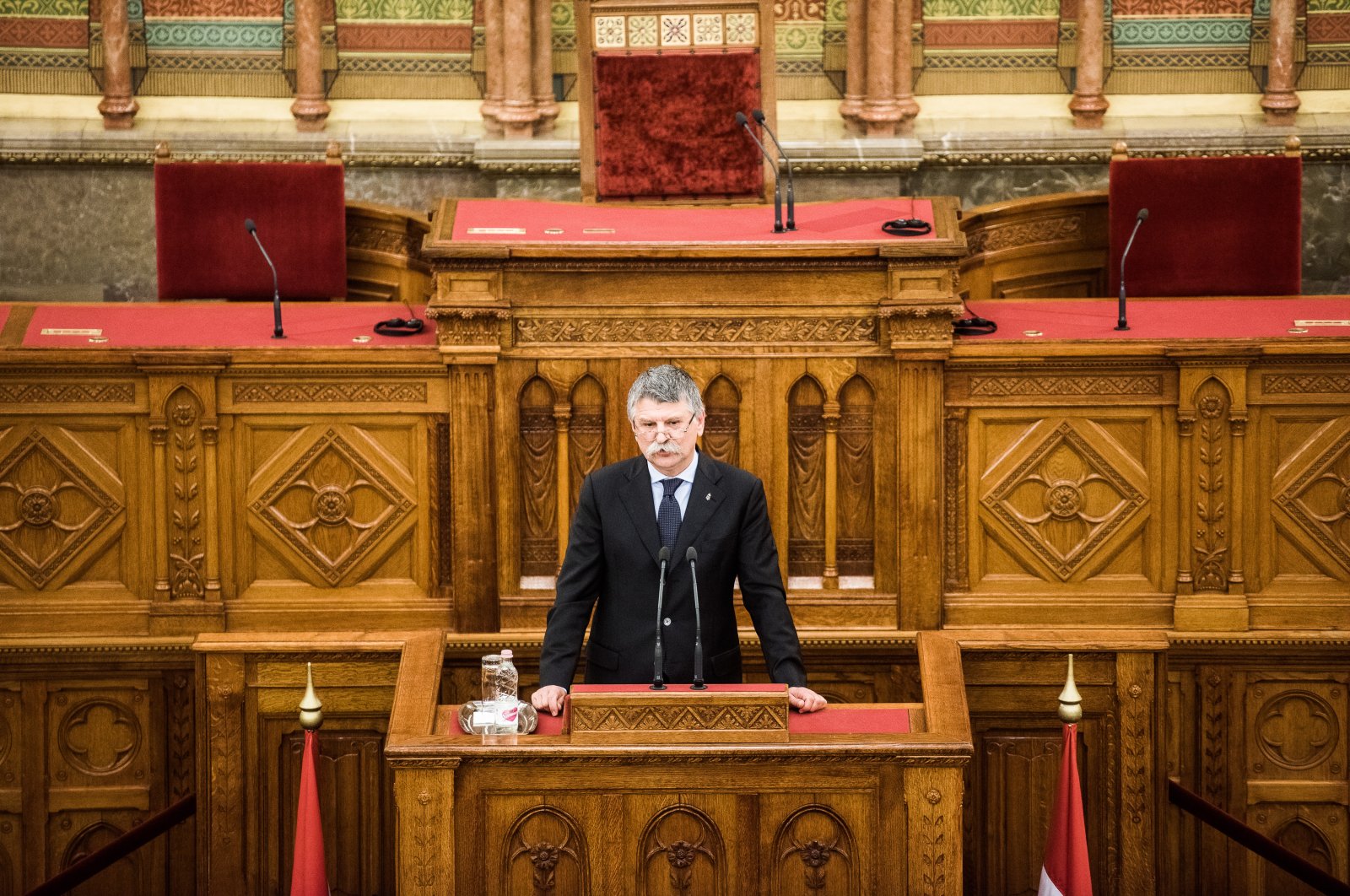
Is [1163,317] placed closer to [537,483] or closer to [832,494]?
[832,494]

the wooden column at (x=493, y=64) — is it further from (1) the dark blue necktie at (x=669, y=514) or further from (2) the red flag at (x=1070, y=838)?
(2) the red flag at (x=1070, y=838)

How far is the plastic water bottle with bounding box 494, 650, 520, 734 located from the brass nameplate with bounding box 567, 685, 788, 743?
154 millimetres

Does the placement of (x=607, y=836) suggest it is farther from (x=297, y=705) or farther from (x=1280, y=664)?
(x=1280, y=664)

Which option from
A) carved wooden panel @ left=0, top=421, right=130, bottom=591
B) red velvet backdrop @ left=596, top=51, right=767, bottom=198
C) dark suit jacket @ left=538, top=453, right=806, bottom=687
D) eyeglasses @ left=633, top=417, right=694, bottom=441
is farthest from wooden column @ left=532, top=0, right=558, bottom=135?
eyeglasses @ left=633, top=417, right=694, bottom=441

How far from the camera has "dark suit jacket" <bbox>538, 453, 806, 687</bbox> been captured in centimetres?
432

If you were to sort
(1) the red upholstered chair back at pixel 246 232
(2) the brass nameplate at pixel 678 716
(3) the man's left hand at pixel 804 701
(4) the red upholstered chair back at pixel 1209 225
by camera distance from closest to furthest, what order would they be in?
(2) the brass nameplate at pixel 678 716 < (3) the man's left hand at pixel 804 701 < (4) the red upholstered chair back at pixel 1209 225 < (1) the red upholstered chair back at pixel 246 232

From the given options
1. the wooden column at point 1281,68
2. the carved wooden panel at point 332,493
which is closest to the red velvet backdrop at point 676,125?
the carved wooden panel at point 332,493

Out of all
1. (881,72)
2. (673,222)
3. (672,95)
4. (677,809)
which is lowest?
(677,809)

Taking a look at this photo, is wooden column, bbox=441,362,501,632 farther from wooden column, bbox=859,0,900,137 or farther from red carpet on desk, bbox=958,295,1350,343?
wooden column, bbox=859,0,900,137

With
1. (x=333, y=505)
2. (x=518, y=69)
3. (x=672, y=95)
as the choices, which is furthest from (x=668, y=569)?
(x=518, y=69)

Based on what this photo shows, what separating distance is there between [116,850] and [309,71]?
5321 mm

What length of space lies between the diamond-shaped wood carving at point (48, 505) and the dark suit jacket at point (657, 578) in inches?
76.2

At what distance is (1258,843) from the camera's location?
468 cm

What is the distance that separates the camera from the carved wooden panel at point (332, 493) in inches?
219
